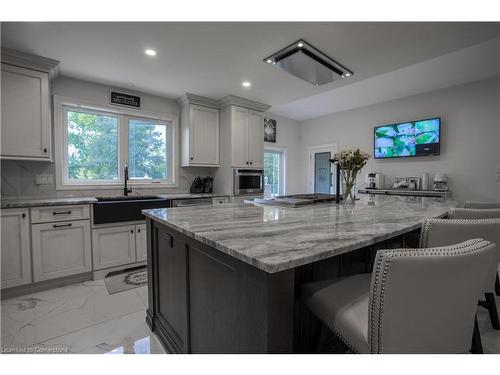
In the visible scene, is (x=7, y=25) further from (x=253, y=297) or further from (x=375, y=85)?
(x=375, y=85)

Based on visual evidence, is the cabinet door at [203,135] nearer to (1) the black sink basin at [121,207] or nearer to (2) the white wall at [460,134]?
(1) the black sink basin at [121,207]

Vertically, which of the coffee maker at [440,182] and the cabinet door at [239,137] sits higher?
the cabinet door at [239,137]

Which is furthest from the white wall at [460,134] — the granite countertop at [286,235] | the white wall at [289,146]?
the granite countertop at [286,235]

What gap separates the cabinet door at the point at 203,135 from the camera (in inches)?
147

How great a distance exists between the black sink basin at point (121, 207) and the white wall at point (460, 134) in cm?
417

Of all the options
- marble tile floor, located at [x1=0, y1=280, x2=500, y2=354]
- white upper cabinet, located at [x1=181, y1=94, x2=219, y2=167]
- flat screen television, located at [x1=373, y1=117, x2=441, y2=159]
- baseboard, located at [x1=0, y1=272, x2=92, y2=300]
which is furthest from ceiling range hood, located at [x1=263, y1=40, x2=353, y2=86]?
baseboard, located at [x1=0, y1=272, x2=92, y2=300]

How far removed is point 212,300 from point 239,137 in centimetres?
315

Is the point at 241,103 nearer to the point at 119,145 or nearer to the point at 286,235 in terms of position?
the point at 119,145

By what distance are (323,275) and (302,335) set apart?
29 cm

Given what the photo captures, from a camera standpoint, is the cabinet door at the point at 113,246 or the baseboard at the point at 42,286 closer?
the baseboard at the point at 42,286

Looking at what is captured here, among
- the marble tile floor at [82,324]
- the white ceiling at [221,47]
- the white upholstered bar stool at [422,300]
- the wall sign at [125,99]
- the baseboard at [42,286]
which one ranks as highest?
the white ceiling at [221,47]
